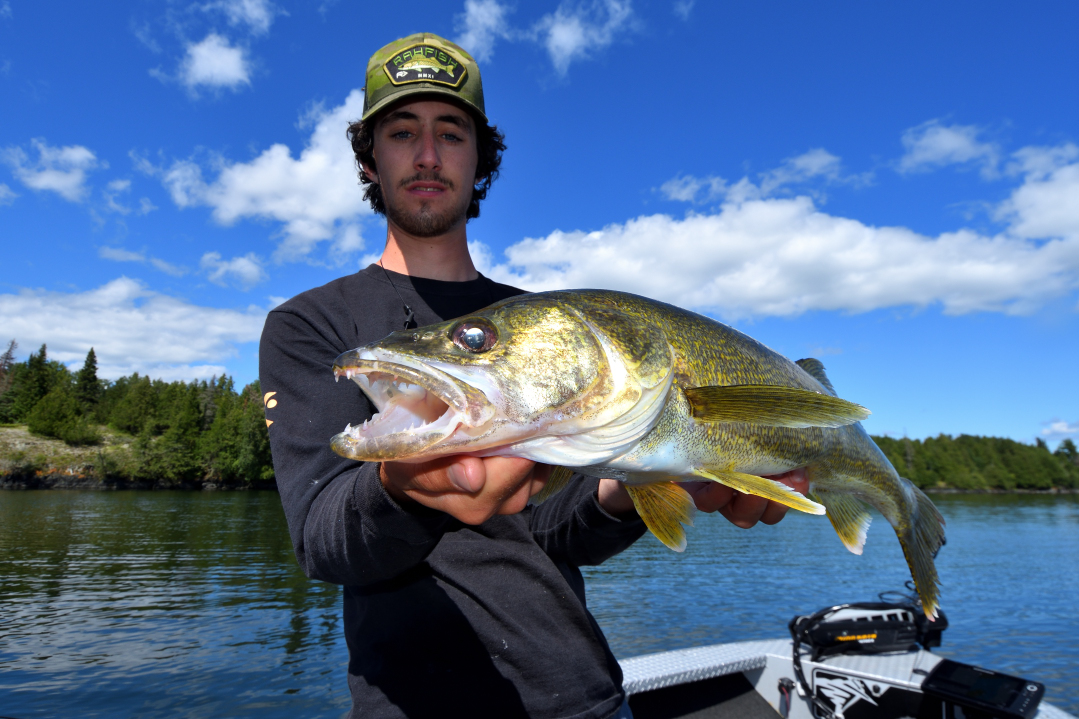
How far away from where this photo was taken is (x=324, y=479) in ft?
6.91

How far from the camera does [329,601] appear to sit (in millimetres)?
20359

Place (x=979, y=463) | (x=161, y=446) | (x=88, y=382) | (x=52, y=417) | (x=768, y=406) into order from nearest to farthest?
(x=768, y=406) → (x=161, y=446) → (x=52, y=417) → (x=979, y=463) → (x=88, y=382)

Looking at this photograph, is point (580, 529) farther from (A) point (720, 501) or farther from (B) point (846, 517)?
(B) point (846, 517)

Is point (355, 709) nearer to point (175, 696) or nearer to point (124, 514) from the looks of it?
point (175, 696)

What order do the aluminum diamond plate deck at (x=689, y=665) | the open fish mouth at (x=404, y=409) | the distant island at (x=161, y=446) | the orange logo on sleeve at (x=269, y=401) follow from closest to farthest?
the open fish mouth at (x=404, y=409) < the orange logo on sleeve at (x=269, y=401) < the aluminum diamond plate deck at (x=689, y=665) < the distant island at (x=161, y=446)

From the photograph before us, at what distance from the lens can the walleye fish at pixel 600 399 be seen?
6.17ft

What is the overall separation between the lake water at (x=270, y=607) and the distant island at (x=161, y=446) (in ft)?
130

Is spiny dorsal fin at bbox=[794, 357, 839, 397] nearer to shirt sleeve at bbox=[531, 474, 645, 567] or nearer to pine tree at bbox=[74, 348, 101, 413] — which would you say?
shirt sleeve at bbox=[531, 474, 645, 567]

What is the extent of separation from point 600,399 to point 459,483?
605 millimetres

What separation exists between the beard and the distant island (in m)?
76.6

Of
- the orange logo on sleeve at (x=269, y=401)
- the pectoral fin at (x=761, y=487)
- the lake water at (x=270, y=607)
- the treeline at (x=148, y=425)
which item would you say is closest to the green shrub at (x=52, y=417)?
the treeline at (x=148, y=425)

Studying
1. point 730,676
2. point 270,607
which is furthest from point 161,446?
point 730,676

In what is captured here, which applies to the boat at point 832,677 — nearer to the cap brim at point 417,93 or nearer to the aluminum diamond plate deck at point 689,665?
the aluminum diamond plate deck at point 689,665

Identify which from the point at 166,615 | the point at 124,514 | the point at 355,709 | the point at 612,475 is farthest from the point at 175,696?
the point at 124,514
